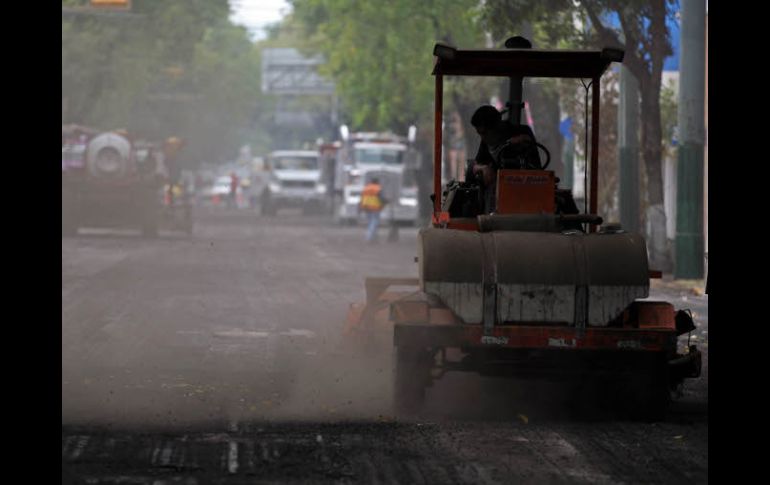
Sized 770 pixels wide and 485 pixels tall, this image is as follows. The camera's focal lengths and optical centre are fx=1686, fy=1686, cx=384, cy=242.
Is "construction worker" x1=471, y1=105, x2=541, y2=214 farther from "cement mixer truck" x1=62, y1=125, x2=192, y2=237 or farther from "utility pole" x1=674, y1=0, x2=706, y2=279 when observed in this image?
"cement mixer truck" x1=62, y1=125, x2=192, y2=237

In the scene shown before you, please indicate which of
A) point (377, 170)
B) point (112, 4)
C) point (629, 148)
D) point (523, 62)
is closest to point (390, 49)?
point (377, 170)

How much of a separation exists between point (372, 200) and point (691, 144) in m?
16.1

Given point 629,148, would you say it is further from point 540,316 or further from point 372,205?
point 540,316

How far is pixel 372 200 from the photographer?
4269 cm

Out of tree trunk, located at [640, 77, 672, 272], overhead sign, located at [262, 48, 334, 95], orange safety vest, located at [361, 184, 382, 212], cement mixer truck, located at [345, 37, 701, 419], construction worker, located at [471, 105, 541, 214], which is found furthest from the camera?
overhead sign, located at [262, 48, 334, 95]

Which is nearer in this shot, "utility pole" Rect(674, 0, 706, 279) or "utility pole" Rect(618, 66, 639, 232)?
"utility pole" Rect(674, 0, 706, 279)

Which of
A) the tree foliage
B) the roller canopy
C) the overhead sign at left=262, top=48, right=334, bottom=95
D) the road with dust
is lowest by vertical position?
the road with dust

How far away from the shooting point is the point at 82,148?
42.9m

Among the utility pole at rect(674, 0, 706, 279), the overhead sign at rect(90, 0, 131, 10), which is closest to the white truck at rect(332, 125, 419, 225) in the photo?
the overhead sign at rect(90, 0, 131, 10)

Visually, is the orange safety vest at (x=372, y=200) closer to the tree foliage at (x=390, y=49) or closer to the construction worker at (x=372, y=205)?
the construction worker at (x=372, y=205)

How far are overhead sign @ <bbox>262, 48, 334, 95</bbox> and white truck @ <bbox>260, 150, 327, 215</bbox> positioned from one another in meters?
44.1

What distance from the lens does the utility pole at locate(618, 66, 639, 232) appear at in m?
30.0
